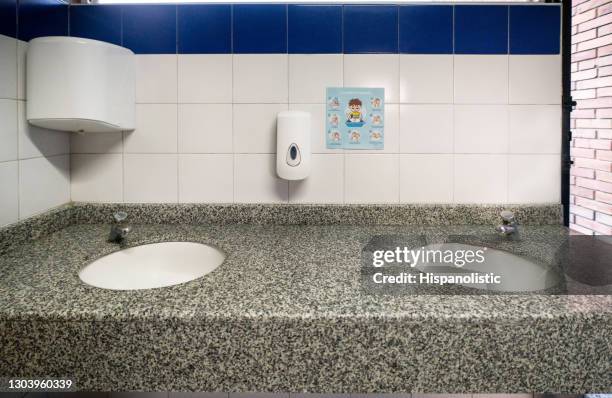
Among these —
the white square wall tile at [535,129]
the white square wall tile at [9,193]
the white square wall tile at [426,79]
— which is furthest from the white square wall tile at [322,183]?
the white square wall tile at [9,193]

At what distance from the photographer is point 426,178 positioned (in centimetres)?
160

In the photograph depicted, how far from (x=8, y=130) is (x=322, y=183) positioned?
3.56ft

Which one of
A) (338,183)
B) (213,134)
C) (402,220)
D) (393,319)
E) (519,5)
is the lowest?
(393,319)

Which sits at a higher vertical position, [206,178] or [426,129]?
[426,129]

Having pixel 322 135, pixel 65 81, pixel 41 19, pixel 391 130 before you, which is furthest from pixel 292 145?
pixel 41 19

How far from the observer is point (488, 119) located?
1.58m

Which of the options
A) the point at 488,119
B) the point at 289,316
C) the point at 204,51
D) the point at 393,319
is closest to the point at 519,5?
the point at 488,119

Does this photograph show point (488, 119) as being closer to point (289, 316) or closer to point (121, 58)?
point (289, 316)

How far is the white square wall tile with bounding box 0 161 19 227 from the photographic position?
48.8 inches

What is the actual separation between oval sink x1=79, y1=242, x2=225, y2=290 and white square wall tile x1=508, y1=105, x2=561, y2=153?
124cm

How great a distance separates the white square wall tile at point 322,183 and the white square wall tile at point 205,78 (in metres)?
0.44

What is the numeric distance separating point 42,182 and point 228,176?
665 mm

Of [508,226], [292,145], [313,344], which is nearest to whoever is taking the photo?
[313,344]

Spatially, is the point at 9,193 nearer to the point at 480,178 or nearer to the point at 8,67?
the point at 8,67
